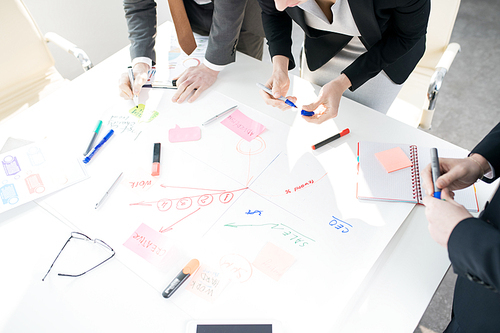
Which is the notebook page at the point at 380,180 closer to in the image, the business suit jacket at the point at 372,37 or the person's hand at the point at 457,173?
the person's hand at the point at 457,173

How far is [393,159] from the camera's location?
3.46ft

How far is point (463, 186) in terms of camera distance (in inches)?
35.9

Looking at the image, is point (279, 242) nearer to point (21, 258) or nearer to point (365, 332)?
point (365, 332)

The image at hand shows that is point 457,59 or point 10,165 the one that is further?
point 457,59

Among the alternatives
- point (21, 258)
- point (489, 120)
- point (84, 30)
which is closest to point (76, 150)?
point (21, 258)

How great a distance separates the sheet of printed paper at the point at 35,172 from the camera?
41.8 inches

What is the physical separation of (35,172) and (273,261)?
0.81m

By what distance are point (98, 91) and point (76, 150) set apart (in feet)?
1.02

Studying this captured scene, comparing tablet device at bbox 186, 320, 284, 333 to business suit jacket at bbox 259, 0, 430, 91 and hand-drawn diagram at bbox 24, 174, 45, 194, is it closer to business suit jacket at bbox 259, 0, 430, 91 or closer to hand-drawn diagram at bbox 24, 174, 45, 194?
hand-drawn diagram at bbox 24, 174, 45, 194

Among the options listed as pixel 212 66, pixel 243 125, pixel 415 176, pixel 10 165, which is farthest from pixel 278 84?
pixel 10 165

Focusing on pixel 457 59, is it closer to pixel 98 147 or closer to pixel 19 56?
pixel 98 147

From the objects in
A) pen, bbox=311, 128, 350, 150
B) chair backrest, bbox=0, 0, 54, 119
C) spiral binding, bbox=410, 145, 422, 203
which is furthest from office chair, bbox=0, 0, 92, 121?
spiral binding, bbox=410, 145, 422, 203

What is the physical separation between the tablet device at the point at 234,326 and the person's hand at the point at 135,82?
2.87ft

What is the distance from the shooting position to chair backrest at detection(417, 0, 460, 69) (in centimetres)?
Answer: 144
